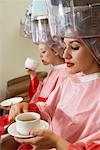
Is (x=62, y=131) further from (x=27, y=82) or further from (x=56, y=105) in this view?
(x=27, y=82)

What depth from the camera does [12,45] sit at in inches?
81.7

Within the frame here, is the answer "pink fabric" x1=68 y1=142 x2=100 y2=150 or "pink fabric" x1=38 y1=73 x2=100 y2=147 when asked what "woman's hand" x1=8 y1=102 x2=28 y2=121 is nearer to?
"pink fabric" x1=38 y1=73 x2=100 y2=147

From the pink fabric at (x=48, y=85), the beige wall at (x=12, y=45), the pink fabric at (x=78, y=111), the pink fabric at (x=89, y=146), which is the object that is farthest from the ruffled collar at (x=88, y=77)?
the beige wall at (x=12, y=45)

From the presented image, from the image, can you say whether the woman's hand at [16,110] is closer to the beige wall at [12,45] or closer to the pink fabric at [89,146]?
the pink fabric at [89,146]

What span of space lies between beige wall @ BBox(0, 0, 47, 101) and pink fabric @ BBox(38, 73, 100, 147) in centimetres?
113

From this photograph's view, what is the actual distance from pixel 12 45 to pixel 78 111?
4.27 ft

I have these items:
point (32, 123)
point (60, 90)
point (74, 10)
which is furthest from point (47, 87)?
point (74, 10)

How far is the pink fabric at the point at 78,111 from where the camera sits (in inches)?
33.0

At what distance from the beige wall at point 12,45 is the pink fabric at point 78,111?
113cm

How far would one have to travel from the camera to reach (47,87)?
4.57 feet

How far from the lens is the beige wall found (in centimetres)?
201

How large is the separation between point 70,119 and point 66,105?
59 mm

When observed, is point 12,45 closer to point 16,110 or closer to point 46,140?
point 16,110

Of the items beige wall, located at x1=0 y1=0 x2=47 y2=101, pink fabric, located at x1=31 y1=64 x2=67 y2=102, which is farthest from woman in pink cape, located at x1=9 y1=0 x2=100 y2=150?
beige wall, located at x1=0 y1=0 x2=47 y2=101
